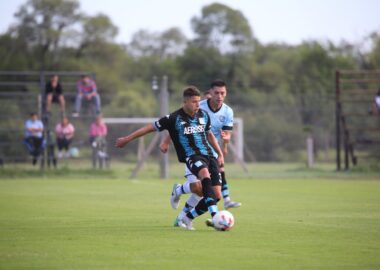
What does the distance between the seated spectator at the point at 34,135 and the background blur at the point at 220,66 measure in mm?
6862

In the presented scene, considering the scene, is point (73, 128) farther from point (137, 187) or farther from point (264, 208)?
point (264, 208)

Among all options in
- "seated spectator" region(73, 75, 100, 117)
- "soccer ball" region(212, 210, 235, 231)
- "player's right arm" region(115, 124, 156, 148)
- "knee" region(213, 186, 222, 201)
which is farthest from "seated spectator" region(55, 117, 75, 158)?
"soccer ball" region(212, 210, 235, 231)

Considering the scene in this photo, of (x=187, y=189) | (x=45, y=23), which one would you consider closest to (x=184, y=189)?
(x=187, y=189)

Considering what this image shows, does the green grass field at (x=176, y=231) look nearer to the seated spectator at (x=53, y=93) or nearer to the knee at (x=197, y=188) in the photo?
the knee at (x=197, y=188)

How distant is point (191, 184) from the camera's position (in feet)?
38.9

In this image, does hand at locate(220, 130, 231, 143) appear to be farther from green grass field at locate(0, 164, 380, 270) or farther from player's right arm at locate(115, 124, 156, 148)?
player's right arm at locate(115, 124, 156, 148)

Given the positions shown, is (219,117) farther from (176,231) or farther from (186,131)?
(176,231)

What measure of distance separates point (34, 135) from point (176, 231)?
18.3 m

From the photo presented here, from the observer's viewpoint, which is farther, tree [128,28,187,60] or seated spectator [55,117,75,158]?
tree [128,28,187,60]

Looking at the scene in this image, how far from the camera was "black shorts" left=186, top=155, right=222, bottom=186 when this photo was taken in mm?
11602

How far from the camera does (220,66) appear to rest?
62.6 m

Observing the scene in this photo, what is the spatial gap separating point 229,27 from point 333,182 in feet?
144

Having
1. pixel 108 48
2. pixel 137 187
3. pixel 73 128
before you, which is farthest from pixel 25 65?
pixel 137 187

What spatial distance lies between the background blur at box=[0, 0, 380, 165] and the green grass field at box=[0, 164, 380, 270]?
16.1 metres
